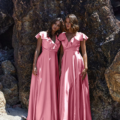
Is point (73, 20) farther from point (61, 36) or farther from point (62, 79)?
point (62, 79)

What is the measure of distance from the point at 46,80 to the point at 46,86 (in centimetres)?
11

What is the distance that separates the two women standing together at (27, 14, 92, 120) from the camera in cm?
303

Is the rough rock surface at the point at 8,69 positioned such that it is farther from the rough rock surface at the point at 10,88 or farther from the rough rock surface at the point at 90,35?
the rough rock surface at the point at 90,35

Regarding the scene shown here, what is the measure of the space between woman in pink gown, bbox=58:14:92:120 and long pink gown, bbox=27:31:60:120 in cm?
16

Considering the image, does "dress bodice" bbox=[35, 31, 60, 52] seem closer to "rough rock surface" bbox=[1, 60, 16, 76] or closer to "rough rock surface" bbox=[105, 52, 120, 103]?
"rough rock surface" bbox=[105, 52, 120, 103]

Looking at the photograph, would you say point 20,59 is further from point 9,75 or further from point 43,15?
point 43,15

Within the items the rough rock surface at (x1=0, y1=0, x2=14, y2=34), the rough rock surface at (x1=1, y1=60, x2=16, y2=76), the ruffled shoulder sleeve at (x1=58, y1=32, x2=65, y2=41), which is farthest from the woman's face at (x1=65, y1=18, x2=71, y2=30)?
the rough rock surface at (x1=0, y1=0, x2=14, y2=34)

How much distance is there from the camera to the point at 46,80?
3.17 meters

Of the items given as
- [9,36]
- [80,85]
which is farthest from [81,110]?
[9,36]

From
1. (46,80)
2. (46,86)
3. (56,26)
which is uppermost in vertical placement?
(56,26)

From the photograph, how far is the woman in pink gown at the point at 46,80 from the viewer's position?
3103 millimetres

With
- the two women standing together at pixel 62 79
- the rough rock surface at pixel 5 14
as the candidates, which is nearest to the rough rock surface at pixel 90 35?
the two women standing together at pixel 62 79

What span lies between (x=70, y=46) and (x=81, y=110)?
1169 millimetres

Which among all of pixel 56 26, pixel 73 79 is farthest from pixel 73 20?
pixel 73 79
